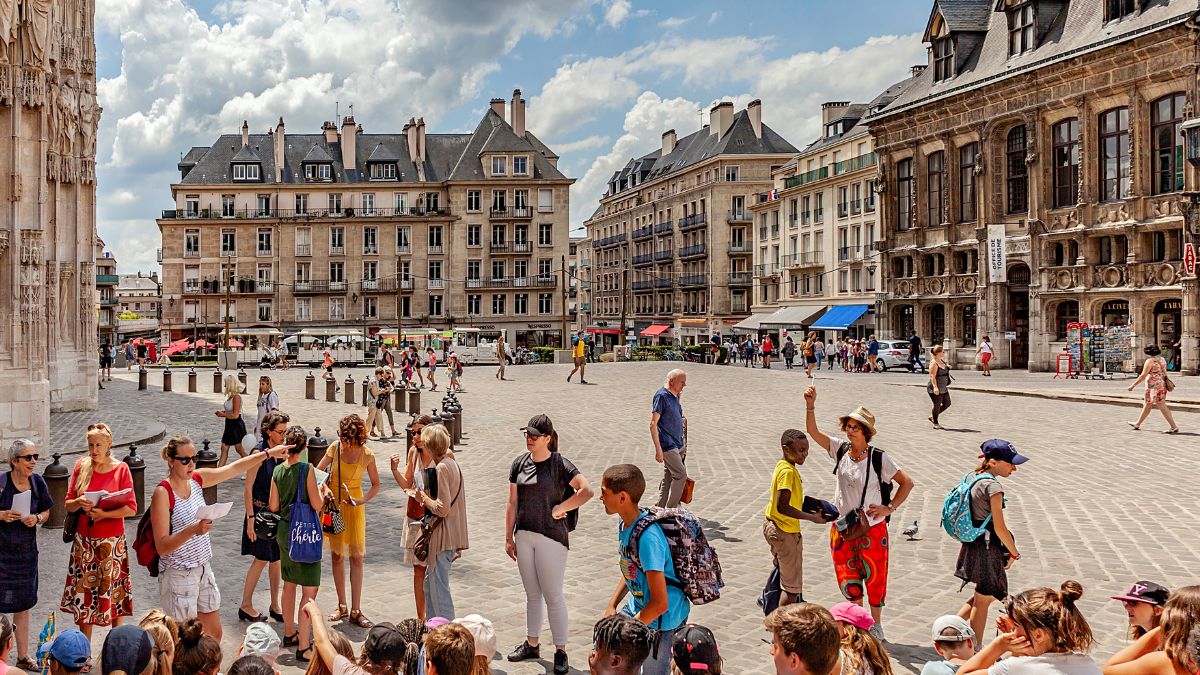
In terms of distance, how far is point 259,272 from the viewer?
65188mm

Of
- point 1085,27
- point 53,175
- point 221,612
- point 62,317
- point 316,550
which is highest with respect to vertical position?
point 1085,27

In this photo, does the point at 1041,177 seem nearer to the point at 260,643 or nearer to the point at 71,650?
the point at 260,643

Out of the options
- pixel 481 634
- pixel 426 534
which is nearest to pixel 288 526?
pixel 426 534

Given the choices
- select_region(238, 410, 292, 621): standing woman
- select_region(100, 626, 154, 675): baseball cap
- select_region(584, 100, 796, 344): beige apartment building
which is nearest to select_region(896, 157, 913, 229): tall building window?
select_region(584, 100, 796, 344): beige apartment building

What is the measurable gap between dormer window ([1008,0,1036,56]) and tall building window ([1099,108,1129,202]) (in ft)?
16.3

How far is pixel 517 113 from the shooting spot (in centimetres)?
6969

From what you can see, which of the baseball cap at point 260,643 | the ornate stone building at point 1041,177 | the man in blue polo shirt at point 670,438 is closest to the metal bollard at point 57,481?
the man in blue polo shirt at point 670,438

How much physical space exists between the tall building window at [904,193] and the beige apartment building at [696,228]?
24067 mm

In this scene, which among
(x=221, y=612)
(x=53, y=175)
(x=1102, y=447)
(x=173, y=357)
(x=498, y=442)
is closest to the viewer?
(x=221, y=612)

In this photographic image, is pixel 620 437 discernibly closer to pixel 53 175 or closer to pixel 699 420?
pixel 699 420

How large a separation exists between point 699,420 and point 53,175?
15.6 metres

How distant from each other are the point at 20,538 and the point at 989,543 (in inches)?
225

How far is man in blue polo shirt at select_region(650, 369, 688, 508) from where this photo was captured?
342 inches

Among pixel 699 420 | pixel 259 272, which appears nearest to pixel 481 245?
pixel 259 272
